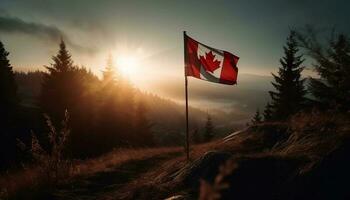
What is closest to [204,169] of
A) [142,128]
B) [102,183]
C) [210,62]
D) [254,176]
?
[254,176]

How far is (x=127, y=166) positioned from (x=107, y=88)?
106ft

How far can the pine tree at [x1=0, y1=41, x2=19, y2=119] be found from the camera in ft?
138

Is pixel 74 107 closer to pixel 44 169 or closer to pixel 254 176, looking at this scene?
pixel 44 169

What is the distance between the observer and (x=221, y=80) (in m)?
14.9

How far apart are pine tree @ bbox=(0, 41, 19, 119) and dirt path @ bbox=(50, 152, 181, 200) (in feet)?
102

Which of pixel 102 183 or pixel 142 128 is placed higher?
pixel 102 183

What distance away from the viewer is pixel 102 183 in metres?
12.4

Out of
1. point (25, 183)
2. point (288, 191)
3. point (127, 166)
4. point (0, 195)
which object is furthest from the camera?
point (127, 166)

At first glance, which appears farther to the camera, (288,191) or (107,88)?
(107,88)

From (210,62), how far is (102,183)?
6105mm

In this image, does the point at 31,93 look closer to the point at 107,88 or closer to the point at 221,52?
the point at 107,88

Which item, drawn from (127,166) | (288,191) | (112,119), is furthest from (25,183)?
(112,119)

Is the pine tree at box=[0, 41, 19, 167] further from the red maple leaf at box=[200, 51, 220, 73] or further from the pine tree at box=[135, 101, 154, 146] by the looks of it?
the red maple leaf at box=[200, 51, 220, 73]

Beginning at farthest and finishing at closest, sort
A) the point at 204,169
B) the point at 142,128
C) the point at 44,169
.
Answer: the point at 142,128 → the point at 44,169 → the point at 204,169
